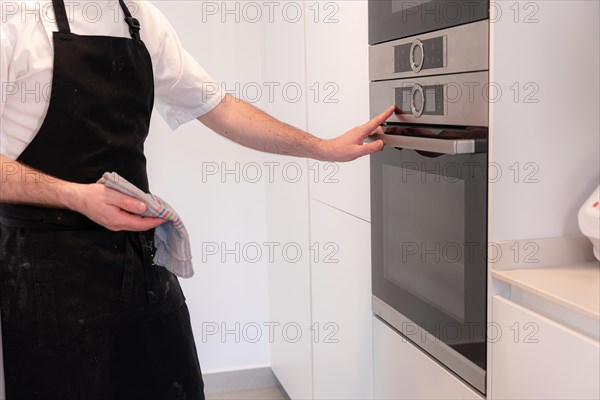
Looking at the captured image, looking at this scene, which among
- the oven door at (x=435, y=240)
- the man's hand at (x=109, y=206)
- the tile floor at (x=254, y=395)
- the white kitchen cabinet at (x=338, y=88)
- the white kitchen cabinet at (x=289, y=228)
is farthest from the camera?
the tile floor at (x=254, y=395)

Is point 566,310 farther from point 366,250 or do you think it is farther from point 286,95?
point 286,95

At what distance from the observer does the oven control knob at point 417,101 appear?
5.05ft

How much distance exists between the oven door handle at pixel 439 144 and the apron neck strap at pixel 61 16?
2.18ft

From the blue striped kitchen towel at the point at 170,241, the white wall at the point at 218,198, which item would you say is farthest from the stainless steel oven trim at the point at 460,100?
the white wall at the point at 218,198

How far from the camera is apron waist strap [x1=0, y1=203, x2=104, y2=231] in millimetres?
1338

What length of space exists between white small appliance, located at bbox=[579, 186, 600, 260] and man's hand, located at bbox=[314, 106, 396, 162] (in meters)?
0.43

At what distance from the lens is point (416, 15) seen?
1.53 meters

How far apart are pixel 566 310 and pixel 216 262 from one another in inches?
72.6

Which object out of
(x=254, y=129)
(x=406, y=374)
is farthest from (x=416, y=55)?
(x=406, y=374)

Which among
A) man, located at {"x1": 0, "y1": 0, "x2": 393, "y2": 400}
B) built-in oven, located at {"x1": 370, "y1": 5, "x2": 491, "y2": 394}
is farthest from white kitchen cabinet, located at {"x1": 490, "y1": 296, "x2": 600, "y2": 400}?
man, located at {"x1": 0, "y1": 0, "x2": 393, "y2": 400}

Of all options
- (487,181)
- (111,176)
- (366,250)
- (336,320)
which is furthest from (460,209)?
(336,320)
